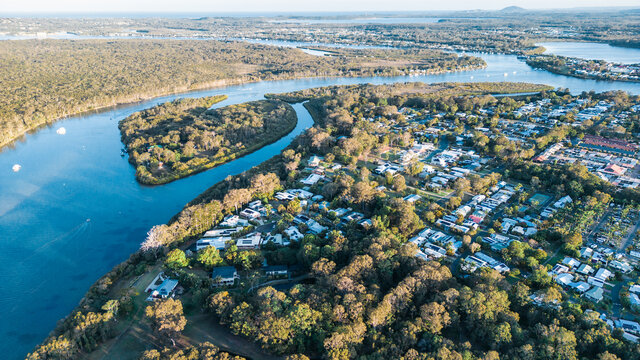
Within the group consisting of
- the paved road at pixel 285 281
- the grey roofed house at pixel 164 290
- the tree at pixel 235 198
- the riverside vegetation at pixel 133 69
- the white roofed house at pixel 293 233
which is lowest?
the paved road at pixel 285 281

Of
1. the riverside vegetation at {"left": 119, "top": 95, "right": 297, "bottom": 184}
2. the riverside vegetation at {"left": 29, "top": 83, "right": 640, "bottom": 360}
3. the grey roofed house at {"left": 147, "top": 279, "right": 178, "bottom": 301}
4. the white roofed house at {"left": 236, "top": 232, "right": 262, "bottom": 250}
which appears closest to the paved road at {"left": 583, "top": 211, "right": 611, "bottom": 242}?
the riverside vegetation at {"left": 29, "top": 83, "right": 640, "bottom": 360}

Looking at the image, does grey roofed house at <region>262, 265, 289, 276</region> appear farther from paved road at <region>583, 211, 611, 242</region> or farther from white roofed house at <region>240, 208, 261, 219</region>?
paved road at <region>583, 211, 611, 242</region>

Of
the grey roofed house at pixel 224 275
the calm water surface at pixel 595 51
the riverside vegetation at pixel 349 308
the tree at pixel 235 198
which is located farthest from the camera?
the calm water surface at pixel 595 51

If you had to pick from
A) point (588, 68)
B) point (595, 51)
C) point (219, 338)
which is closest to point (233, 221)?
point (219, 338)

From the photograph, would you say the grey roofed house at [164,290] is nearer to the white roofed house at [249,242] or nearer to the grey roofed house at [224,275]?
the grey roofed house at [224,275]

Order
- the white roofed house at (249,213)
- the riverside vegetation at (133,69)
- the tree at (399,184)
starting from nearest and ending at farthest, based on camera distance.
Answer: the white roofed house at (249,213), the tree at (399,184), the riverside vegetation at (133,69)

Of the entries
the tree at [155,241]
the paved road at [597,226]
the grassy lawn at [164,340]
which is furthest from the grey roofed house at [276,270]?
the paved road at [597,226]

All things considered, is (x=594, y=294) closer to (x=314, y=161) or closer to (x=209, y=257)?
(x=209, y=257)

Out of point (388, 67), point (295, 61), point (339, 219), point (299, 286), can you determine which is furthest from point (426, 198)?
point (295, 61)
